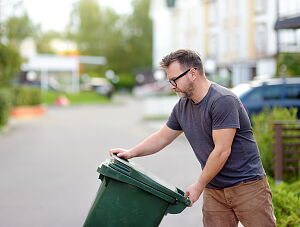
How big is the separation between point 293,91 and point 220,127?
12156 mm

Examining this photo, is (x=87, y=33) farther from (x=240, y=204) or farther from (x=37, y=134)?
(x=240, y=204)

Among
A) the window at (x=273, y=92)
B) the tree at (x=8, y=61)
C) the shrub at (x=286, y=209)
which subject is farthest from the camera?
the tree at (x=8, y=61)

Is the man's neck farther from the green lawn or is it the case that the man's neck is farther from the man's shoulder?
the green lawn

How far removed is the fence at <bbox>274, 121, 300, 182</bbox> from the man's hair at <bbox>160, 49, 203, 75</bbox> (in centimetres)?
503

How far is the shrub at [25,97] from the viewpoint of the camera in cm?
3303

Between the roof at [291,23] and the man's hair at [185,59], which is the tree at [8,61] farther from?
the man's hair at [185,59]

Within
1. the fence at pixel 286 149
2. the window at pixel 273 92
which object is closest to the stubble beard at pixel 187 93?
the fence at pixel 286 149

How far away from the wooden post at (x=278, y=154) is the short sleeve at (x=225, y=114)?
505cm

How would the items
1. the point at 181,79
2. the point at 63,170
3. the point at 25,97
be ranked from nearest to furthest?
the point at 181,79
the point at 63,170
the point at 25,97

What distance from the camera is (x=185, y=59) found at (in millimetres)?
3924

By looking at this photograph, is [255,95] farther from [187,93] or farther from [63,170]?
[187,93]

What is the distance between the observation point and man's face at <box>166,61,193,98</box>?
3936mm

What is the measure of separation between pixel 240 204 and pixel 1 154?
467 inches

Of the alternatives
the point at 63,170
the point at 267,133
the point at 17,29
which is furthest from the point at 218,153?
the point at 17,29
